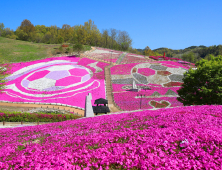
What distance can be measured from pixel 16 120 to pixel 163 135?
26341 mm

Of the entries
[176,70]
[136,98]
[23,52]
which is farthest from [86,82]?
[23,52]

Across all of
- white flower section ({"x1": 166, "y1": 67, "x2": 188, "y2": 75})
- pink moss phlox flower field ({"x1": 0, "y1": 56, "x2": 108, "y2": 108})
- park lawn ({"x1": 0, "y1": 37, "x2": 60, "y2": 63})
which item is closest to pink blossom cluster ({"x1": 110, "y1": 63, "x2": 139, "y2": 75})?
pink moss phlox flower field ({"x1": 0, "y1": 56, "x2": 108, "y2": 108})

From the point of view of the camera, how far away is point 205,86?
30.7 m

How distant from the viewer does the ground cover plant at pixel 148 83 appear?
39784 millimetres

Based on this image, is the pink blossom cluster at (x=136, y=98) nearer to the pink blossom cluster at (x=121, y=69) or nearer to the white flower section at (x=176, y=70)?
the pink blossom cluster at (x=121, y=69)

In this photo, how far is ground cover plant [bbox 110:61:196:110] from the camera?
39.8 meters

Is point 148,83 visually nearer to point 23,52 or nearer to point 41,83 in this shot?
point 41,83

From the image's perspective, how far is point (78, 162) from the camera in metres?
6.09

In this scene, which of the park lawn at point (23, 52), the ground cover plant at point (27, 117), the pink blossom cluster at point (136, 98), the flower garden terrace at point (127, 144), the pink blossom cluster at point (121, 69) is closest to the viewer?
the flower garden terrace at point (127, 144)

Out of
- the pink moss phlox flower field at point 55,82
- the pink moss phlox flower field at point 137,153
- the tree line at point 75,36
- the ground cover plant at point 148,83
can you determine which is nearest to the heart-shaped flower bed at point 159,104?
the ground cover plant at point 148,83

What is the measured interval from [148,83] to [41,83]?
A: 34.6 meters

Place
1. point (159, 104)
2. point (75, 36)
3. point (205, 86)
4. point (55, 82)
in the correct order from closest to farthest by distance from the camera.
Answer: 1. point (205, 86)
2. point (159, 104)
3. point (55, 82)
4. point (75, 36)

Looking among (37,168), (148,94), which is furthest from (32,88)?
(37,168)

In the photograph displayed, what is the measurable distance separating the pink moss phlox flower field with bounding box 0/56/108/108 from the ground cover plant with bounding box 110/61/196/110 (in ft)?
19.1
